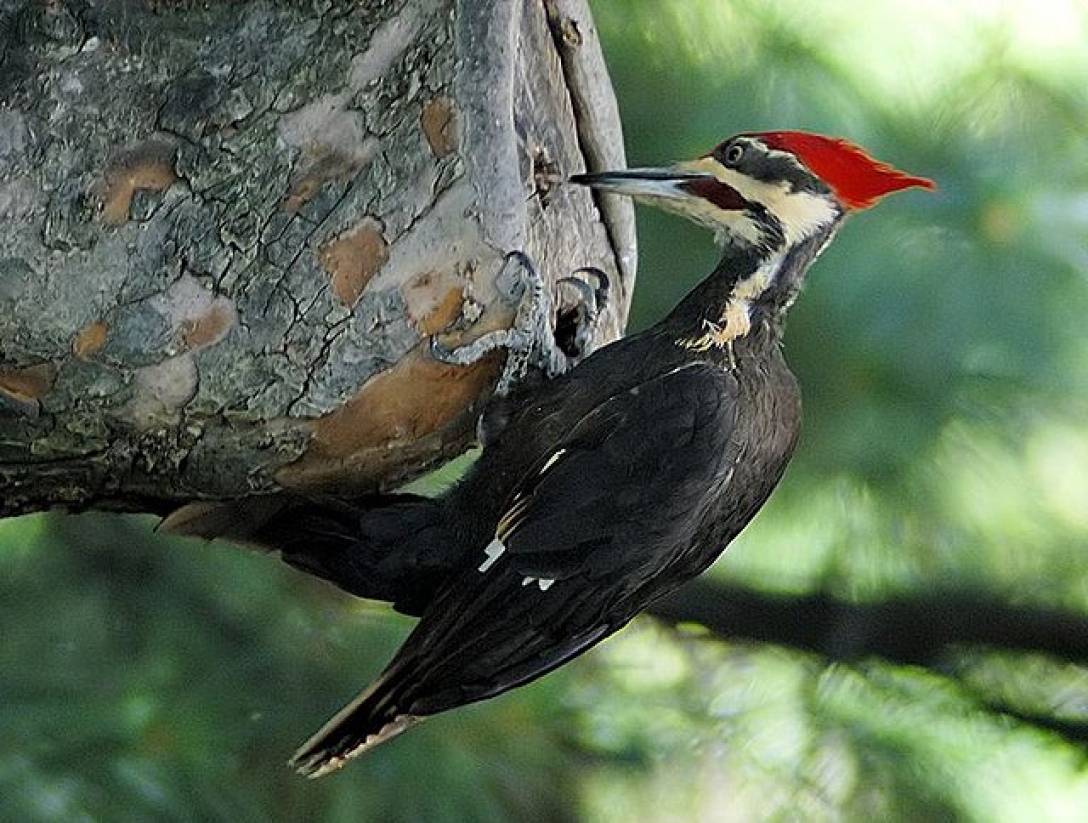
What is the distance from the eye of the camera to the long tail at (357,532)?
1264 mm

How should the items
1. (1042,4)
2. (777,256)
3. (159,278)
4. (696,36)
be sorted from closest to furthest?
(159,278), (777,256), (1042,4), (696,36)

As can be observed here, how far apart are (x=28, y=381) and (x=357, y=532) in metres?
0.25

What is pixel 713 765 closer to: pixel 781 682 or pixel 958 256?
pixel 781 682

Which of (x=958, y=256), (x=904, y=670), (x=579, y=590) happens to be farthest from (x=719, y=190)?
(x=904, y=670)

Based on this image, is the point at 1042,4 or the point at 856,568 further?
the point at 856,568

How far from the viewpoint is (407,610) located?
1315mm

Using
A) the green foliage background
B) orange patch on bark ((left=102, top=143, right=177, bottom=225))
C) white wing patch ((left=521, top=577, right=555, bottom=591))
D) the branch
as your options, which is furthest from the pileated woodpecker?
the branch

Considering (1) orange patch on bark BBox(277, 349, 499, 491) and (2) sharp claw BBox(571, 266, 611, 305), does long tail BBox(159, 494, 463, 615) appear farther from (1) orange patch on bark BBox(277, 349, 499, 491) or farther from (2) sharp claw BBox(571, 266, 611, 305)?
(2) sharp claw BBox(571, 266, 611, 305)

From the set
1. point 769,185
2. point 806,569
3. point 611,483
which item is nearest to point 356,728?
point 611,483

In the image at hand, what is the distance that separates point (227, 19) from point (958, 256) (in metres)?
0.83

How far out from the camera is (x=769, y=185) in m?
1.24

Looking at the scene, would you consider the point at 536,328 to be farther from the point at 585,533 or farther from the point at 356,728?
the point at 356,728

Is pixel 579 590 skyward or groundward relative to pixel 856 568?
skyward

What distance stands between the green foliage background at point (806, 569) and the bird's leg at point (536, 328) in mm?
480
